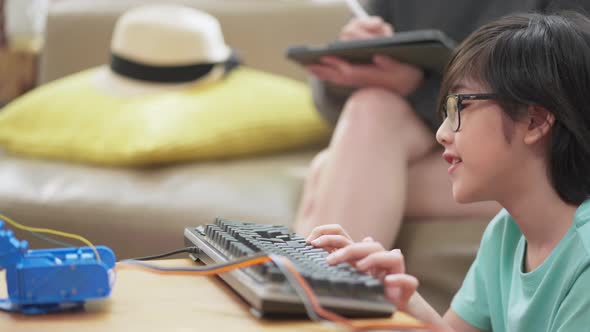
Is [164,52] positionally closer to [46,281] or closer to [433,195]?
[433,195]

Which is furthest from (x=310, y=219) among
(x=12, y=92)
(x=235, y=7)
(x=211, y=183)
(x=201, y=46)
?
(x=12, y=92)

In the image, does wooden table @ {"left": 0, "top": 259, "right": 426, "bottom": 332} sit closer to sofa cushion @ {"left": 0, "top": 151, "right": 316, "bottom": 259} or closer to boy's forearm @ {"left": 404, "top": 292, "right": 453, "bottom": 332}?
boy's forearm @ {"left": 404, "top": 292, "right": 453, "bottom": 332}

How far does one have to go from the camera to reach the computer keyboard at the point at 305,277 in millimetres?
650

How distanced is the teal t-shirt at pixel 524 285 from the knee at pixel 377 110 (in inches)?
18.5

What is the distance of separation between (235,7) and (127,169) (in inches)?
31.1

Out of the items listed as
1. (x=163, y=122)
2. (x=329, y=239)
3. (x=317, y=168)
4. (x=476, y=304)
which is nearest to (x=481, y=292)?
(x=476, y=304)

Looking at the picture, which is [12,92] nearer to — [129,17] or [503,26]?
[129,17]

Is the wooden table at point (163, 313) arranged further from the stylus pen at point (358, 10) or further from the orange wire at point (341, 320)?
the stylus pen at point (358, 10)

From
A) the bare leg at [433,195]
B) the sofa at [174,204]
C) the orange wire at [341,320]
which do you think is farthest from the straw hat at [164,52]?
the orange wire at [341,320]

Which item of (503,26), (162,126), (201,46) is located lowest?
(162,126)

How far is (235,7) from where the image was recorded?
8.11 feet

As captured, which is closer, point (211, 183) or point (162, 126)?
point (211, 183)

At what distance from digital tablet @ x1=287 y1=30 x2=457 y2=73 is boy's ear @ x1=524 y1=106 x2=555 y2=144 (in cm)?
47

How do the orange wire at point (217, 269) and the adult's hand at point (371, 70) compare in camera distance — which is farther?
the adult's hand at point (371, 70)
